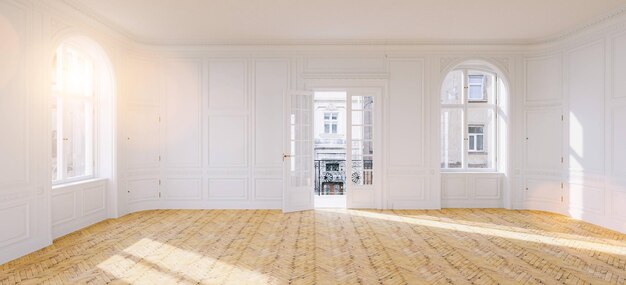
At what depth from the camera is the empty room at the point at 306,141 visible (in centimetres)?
398

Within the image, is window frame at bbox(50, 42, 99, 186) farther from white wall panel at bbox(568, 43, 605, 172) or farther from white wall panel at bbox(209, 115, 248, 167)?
white wall panel at bbox(568, 43, 605, 172)

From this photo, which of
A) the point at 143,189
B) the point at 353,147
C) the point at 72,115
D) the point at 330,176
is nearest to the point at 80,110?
the point at 72,115

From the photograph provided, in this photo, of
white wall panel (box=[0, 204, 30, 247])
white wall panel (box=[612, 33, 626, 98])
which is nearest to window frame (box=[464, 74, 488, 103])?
white wall panel (box=[612, 33, 626, 98])

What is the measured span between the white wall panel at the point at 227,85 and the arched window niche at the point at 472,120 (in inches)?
153

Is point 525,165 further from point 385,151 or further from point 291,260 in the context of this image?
point 291,260

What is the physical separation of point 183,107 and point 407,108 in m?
4.25

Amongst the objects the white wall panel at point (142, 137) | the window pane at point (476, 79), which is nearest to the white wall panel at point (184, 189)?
the white wall panel at point (142, 137)

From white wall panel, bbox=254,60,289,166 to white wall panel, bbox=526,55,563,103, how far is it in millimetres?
4608

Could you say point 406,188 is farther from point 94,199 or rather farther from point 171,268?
point 94,199

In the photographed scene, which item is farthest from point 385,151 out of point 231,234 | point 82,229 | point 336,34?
point 82,229

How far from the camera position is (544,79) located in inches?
260

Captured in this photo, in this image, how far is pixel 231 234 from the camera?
5.00 m

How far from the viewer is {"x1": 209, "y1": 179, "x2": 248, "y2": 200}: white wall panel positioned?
6777 millimetres

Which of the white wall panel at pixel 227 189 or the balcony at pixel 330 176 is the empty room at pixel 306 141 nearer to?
the white wall panel at pixel 227 189
